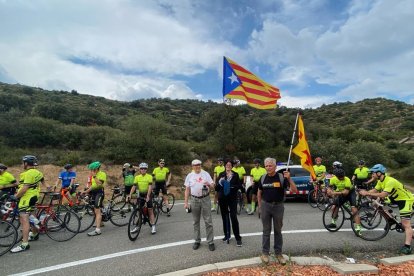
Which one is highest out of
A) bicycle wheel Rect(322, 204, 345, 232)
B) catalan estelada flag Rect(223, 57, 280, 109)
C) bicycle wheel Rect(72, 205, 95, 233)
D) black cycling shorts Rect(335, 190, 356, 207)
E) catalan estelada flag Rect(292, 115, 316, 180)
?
catalan estelada flag Rect(223, 57, 280, 109)

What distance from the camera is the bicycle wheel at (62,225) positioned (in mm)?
7309

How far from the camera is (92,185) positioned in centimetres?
788

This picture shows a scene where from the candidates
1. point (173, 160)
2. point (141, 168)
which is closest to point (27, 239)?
point (141, 168)

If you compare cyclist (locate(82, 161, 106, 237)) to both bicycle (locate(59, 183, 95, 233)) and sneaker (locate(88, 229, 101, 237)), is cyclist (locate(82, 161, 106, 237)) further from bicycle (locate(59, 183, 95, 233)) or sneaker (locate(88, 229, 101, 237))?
bicycle (locate(59, 183, 95, 233))

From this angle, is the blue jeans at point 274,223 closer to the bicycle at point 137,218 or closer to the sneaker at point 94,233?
the bicycle at point 137,218

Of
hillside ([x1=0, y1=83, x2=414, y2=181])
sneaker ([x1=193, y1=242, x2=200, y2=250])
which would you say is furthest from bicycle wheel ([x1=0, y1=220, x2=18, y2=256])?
hillside ([x1=0, y1=83, x2=414, y2=181])

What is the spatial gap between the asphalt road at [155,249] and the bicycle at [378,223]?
0.24 m

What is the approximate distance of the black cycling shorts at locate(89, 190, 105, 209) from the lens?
7.73 m

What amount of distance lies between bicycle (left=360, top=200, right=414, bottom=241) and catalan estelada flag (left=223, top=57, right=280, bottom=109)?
12.7 ft

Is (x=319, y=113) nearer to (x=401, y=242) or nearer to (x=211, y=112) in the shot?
(x=211, y=112)

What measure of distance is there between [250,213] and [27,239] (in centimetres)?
662

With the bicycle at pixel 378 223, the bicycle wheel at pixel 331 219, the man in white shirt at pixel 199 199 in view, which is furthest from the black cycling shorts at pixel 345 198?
the man in white shirt at pixel 199 199

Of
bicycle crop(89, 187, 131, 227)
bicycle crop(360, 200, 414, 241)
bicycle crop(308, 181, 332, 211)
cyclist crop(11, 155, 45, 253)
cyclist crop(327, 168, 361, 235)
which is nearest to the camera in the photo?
cyclist crop(11, 155, 45, 253)

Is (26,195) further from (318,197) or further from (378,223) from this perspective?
(318,197)
